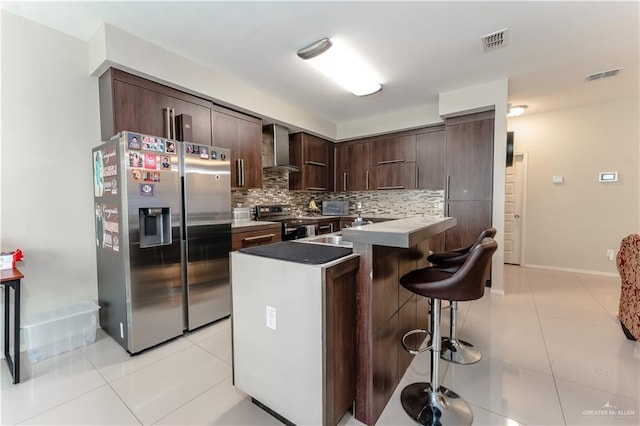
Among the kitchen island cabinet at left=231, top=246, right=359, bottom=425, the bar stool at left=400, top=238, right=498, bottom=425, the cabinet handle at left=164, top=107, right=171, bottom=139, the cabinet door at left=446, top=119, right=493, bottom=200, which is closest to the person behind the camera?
the kitchen island cabinet at left=231, top=246, right=359, bottom=425

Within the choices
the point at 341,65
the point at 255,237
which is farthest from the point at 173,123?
the point at 341,65

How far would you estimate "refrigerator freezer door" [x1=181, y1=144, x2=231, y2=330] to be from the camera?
2.49m

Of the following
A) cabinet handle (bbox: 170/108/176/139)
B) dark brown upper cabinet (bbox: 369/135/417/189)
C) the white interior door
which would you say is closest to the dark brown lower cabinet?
cabinet handle (bbox: 170/108/176/139)

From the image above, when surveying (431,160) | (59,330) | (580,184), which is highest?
(431,160)

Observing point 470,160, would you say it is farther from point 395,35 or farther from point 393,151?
point 395,35

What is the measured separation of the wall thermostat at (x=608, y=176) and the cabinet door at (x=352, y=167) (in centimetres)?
363

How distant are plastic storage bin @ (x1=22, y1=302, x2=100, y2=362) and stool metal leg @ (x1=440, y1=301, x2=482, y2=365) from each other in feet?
9.71

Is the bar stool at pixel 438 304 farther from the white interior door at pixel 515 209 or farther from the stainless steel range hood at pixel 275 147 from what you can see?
the white interior door at pixel 515 209

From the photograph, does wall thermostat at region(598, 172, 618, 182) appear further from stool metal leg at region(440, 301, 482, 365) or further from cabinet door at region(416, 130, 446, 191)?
stool metal leg at region(440, 301, 482, 365)

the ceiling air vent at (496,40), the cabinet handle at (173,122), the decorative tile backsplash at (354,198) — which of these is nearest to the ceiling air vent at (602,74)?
the ceiling air vent at (496,40)

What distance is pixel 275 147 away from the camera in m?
4.01

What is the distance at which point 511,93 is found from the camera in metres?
3.71

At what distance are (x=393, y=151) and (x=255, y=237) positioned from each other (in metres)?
2.85

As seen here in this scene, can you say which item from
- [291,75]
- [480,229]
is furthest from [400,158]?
[291,75]
